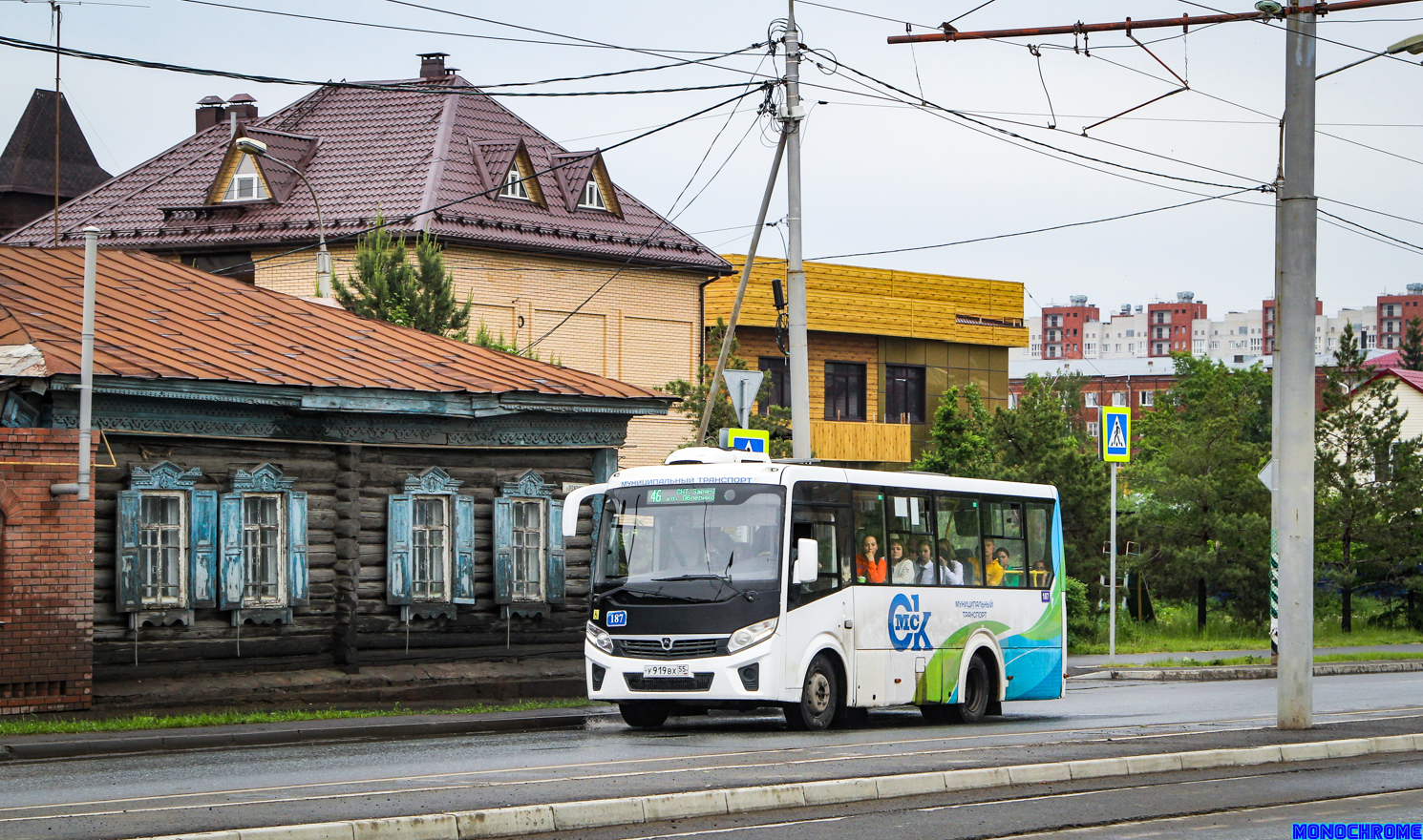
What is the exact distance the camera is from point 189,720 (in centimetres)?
1634

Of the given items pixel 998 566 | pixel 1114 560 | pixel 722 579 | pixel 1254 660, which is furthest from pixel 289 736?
pixel 1254 660

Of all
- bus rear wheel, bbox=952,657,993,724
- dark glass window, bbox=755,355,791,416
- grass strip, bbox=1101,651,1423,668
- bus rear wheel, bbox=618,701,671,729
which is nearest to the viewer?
bus rear wheel, bbox=618,701,671,729

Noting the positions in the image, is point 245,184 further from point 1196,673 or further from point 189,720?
point 189,720

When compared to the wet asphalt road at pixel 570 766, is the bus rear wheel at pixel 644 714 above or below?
below

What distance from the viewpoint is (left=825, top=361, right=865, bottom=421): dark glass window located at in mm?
53312

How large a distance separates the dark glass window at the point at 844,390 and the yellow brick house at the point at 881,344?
0.03m

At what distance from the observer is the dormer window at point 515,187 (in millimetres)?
40094

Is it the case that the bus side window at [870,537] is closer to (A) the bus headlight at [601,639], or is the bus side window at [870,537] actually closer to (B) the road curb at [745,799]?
(A) the bus headlight at [601,639]

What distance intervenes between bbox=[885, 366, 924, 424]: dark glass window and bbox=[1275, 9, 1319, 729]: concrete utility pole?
130 feet

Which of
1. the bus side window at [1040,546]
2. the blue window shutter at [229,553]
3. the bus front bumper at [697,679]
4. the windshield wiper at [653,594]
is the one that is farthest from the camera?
the bus side window at [1040,546]

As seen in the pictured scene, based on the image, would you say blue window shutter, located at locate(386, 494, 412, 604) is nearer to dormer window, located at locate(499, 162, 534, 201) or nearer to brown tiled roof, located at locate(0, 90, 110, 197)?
dormer window, located at locate(499, 162, 534, 201)

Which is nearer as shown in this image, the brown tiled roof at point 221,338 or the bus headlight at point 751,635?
the bus headlight at point 751,635

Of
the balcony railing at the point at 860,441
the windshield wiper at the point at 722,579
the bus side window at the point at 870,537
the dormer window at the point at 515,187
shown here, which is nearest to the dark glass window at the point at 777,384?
the balcony railing at the point at 860,441

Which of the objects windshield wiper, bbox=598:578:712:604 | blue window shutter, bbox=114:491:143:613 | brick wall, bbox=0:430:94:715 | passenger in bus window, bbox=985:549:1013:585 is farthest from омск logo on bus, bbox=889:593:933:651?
brick wall, bbox=0:430:94:715
